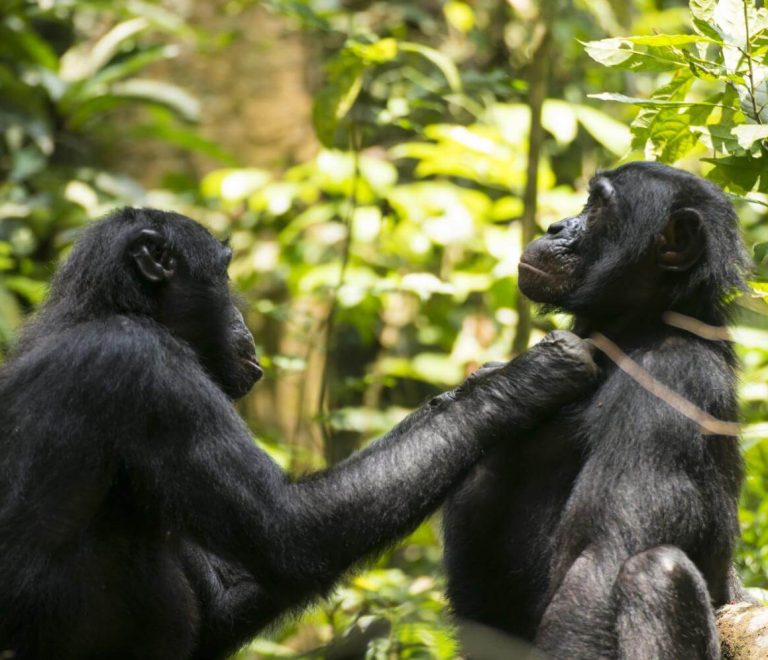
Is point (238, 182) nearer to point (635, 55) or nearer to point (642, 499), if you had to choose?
point (635, 55)

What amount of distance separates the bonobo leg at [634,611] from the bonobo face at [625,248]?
1071mm

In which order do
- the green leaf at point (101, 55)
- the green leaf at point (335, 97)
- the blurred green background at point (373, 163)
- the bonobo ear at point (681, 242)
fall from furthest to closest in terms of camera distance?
1. the green leaf at point (101, 55)
2. the green leaf at point (335, 97)
3. the blurred green background at point (373, 163)
4. the bonobo ear at point (681, 242)

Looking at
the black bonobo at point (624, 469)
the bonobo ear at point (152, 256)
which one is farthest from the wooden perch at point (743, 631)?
the bonobo ear at point (152, 256)

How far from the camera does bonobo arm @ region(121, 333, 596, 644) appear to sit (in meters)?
4.23

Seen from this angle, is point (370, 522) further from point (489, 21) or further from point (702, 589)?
point (489, 21)

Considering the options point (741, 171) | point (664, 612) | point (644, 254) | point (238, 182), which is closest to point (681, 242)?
point (644, 254)

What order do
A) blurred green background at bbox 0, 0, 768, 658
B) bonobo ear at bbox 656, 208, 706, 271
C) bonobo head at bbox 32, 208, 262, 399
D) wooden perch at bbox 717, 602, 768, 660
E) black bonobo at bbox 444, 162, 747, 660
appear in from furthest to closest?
blurred green background at bbox 0, 0, 768, 658, bonobo head at bbox 32, 208, 262, 399, bonobo ear at bbox 656, 208, 706, 271, wooden perch at bbox 717, 602, 768, 660, black bonobo at bbox 444, 162, 747, 660

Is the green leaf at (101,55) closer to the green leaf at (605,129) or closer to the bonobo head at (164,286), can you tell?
the green leaf at (605,129)

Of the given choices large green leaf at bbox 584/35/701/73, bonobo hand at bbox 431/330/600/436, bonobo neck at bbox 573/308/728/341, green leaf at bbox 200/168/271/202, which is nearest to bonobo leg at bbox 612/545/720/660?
bonobo hand at bbox 431/330/600/436

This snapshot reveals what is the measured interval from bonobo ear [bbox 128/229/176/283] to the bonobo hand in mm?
1389

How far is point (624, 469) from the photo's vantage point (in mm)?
4160

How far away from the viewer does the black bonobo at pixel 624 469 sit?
399 centimetres

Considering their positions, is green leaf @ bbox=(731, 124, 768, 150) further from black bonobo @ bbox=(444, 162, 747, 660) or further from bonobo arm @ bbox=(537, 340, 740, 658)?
bonobo arm @ bbox=(537, 340, 740, 658)

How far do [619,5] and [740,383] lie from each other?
18.9ft
